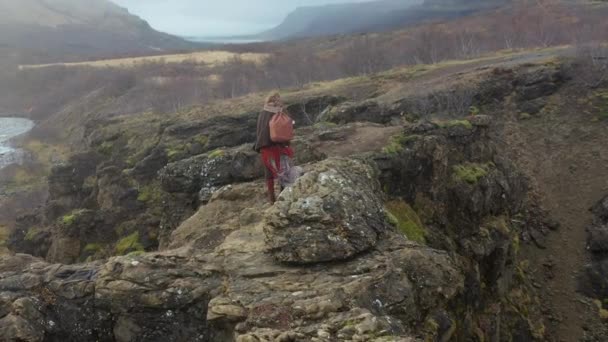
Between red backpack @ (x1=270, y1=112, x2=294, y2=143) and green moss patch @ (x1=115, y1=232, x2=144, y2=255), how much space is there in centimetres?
1388

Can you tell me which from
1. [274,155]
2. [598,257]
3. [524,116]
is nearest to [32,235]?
[274,155]

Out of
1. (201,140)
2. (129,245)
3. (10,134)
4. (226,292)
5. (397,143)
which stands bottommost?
(10,134)

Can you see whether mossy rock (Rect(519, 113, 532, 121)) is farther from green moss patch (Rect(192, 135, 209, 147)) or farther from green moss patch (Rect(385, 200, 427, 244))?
green moss patch (Rect(385, 200, 427, 244))

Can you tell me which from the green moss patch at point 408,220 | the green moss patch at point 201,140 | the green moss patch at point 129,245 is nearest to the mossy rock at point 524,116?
the green moss patch at point 201,140

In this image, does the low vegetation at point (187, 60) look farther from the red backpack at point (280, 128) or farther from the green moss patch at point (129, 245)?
the red backpack at point (280, 128)

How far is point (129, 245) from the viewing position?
24484 millimetres

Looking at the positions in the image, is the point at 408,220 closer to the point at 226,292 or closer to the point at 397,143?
the point at 397,143

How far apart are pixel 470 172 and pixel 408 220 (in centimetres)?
604

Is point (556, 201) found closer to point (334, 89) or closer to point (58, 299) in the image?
point (58, 299)

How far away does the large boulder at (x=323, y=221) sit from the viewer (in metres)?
10.3

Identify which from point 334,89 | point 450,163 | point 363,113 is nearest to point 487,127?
point 450,163

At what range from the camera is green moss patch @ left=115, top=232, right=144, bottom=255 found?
24.1m

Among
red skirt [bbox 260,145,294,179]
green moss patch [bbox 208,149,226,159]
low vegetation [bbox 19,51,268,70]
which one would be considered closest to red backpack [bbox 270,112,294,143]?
red skirt [bbox 260,145,294,179]

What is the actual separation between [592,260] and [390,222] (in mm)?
19054
